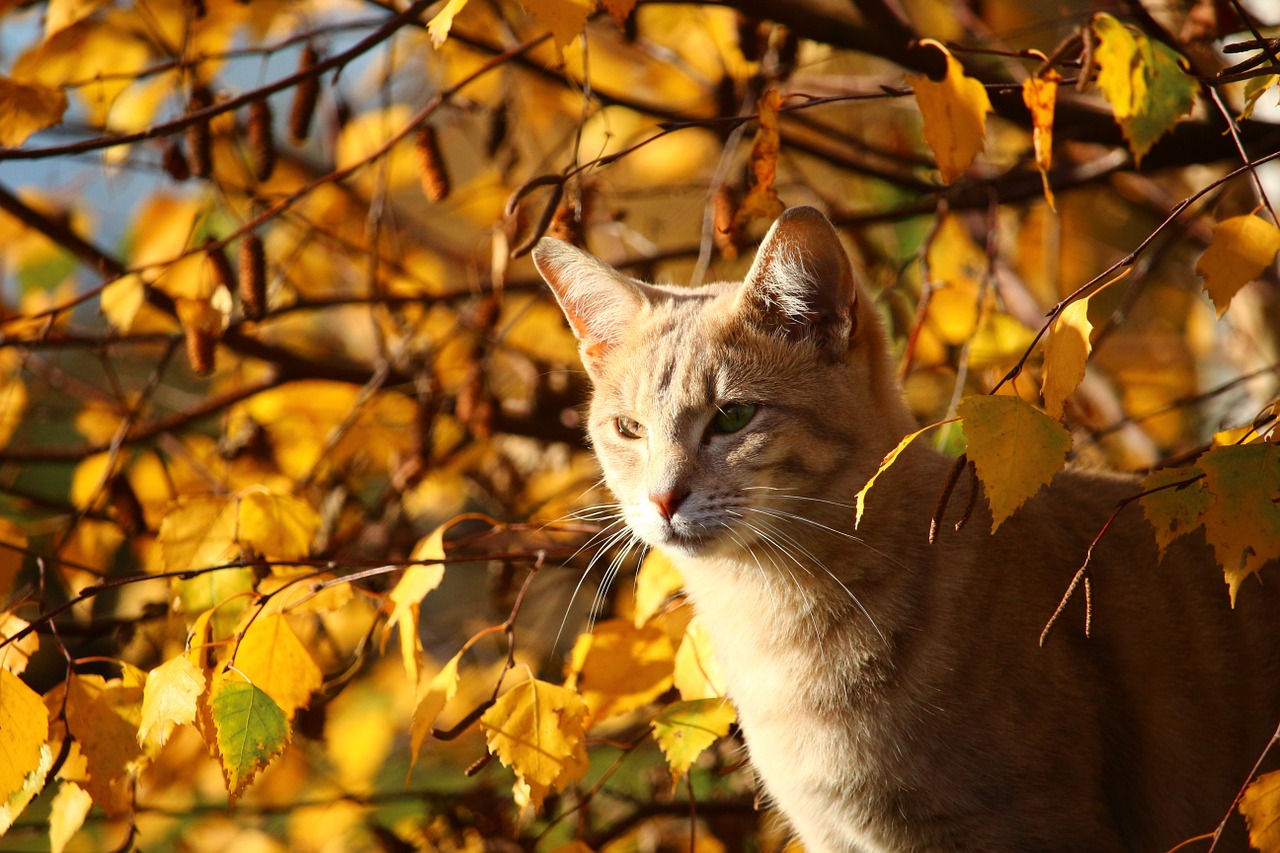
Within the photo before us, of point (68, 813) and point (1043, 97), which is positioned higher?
point (1043, 97)

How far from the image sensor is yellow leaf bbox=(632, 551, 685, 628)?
2.05 metres

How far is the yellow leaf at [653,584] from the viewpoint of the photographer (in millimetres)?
2047

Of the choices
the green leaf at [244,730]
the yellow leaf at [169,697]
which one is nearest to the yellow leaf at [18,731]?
the yellow leaf at [169,697]

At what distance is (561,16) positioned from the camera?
58.7 inches

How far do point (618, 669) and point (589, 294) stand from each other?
72cm

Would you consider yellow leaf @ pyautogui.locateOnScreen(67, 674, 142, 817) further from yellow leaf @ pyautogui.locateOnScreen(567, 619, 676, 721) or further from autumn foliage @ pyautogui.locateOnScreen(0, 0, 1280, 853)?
yellow leaf @ pyautogui.locateOnScreen(567, 619, 676, 721)

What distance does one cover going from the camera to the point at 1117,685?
5.85 ft

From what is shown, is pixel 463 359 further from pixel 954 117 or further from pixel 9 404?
pixel 954 117

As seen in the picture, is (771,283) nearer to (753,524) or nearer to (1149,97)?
(753,524)

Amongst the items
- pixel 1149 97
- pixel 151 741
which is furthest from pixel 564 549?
pixel 1149 97

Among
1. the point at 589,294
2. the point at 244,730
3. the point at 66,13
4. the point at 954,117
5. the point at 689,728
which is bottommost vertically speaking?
the point at 689,728

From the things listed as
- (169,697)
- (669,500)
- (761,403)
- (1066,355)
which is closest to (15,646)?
(169,697)

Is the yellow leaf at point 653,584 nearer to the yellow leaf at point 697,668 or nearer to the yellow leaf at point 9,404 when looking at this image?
the yellow leaf at point 697,668

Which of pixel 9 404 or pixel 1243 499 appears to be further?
pixel 9 404
